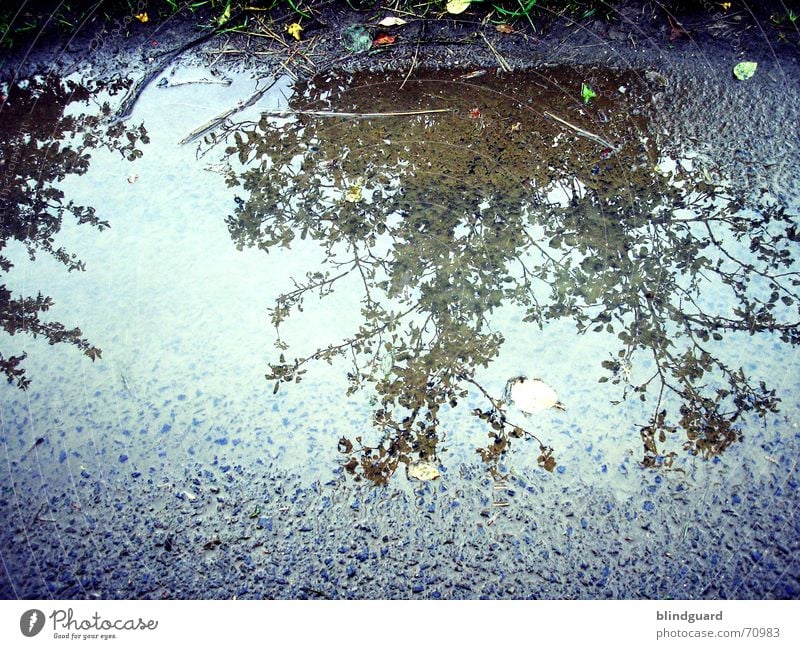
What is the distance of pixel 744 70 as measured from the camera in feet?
6.98

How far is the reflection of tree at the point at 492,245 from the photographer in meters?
1.56

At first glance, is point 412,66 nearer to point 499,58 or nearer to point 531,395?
point 499,58

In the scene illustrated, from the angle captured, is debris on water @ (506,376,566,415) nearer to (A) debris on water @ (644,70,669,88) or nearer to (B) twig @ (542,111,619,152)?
(B) twig @ (542,111,619,152)

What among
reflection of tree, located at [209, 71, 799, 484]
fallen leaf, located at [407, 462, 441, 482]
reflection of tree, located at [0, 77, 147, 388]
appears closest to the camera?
fallen leaf, located at [407, 462, 441, 482]

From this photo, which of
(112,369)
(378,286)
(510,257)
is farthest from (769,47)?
(112,369)

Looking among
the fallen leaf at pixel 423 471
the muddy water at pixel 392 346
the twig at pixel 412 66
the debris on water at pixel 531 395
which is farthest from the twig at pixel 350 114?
the fallen leaf at pixel 423 471

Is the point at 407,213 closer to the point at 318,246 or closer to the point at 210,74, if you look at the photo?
the point at 318,246

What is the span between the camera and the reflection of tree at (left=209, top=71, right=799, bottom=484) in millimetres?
1559

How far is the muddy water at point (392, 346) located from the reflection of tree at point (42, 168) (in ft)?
0.04

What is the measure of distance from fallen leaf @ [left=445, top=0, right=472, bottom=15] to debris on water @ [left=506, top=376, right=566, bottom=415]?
5.47ft

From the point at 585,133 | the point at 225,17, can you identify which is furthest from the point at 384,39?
the point at 585,133

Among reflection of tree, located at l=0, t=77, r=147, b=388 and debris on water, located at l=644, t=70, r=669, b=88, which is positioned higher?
debris on water, located at l=644, t=70, r=669, b=88

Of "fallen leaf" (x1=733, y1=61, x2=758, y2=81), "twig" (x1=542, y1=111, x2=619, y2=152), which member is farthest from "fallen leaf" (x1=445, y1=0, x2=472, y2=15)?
"fallen leaf" (x1=733, y1=61, x2=758, y2=81)

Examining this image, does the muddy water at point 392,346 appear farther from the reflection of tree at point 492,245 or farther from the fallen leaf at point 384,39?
the fallen leaf at point 384,39
